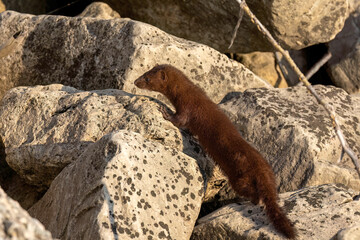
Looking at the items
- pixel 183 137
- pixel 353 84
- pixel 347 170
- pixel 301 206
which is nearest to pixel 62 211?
pixel 183 137

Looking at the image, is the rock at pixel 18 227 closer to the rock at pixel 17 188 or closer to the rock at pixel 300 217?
the rock at pixel 300 217

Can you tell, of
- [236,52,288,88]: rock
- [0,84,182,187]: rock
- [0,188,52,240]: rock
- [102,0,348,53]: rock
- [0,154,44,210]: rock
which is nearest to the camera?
[0,188,52,240]: rock

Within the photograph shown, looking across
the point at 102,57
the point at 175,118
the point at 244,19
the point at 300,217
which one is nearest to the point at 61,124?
the point at 175,118

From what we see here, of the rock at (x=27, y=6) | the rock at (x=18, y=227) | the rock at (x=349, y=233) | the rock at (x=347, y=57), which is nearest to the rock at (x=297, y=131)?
the rock at (x=349, y=233)

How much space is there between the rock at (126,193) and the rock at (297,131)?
3.69ft

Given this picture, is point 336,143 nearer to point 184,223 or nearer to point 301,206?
point 301,206

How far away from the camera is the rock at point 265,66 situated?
32.5 feet

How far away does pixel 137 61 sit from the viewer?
6512 mm

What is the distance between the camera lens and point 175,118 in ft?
18.8

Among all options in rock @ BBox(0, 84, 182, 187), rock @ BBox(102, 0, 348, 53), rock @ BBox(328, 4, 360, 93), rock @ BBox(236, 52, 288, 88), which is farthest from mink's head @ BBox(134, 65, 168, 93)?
rock @ BBox(328, 4, 360, 93)

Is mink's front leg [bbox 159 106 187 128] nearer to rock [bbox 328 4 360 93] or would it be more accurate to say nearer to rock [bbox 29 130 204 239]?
rock [bbox 29 130 204 239]

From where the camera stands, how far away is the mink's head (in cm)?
607

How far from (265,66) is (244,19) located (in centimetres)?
217

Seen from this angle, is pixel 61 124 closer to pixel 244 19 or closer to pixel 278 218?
pixel 278 218
